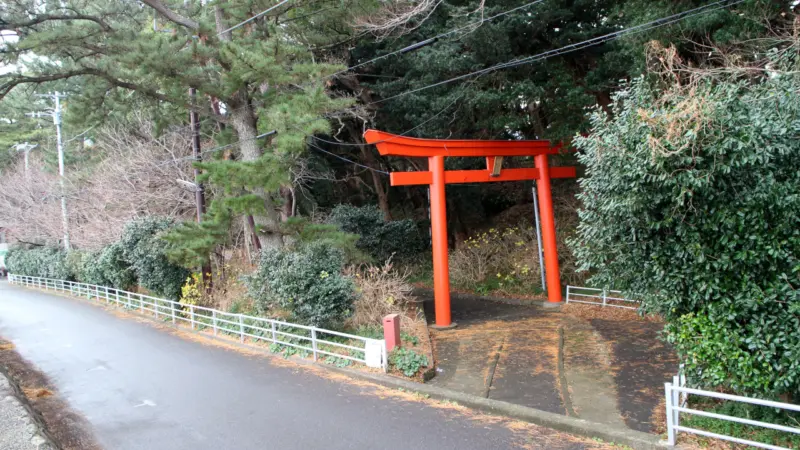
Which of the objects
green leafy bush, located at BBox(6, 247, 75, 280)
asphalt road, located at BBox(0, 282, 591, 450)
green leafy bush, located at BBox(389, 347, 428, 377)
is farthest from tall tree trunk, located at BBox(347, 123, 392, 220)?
green leafy bush, located at BBox(6, 247, 75, 280)

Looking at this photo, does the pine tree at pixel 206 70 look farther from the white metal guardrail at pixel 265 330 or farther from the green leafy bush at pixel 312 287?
the white metal guardrail at pixel 265 330

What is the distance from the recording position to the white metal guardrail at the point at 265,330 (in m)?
8.85

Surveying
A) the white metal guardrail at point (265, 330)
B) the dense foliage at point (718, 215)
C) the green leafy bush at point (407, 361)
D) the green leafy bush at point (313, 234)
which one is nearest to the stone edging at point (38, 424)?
the white metal guardrail at point (265, 330)

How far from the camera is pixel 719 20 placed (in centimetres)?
938

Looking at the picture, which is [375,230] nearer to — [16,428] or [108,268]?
[108,268]

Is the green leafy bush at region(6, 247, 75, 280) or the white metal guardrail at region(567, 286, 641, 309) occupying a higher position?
the green leafy bush at region(6, 247, 75, 280)

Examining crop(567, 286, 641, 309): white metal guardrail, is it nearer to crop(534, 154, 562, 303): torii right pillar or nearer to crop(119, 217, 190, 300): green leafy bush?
crop(534, 154, 562, 303): torii right pillar

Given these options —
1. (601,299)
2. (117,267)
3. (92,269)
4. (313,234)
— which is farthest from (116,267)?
(601,299)

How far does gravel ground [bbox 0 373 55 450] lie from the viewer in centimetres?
566

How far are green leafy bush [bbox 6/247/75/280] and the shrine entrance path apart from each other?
20593 millimetres

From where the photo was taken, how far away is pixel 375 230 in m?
20.2

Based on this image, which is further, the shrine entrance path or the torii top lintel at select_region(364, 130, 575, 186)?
the torii top lintel at select_region(364, 130, 575, 186)

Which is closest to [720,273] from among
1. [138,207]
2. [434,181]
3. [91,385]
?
[434,181]

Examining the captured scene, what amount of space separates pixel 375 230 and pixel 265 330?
32.1ft
